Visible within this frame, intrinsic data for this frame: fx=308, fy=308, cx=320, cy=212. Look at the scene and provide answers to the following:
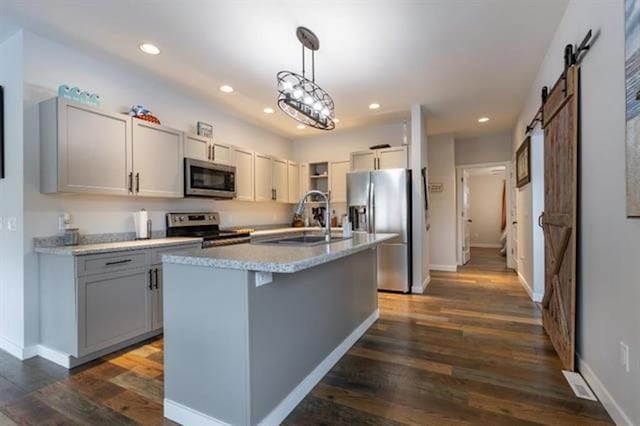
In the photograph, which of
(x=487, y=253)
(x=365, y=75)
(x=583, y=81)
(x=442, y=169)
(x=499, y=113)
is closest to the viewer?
(x=583, y=81)

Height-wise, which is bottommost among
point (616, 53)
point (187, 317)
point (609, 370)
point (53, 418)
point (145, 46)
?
point (53, 418)

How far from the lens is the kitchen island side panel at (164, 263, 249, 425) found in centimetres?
153

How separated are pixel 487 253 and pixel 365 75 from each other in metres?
7.02

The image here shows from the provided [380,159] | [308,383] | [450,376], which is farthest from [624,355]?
[380,159]

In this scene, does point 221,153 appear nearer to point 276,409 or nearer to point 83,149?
point 83,149

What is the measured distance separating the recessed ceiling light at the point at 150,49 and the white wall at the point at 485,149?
5795 mm

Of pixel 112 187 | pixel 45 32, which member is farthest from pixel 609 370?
pixel 45 32

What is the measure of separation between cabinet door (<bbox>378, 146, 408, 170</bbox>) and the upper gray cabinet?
9.55ft

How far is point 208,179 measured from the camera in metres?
3.75

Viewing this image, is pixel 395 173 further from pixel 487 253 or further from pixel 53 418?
pixel 487 253

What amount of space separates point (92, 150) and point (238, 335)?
88.4 inches

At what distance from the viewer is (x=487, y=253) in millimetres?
8445

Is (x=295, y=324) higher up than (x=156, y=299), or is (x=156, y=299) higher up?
(x=295, y=324)

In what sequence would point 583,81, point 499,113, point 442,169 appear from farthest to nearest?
point 442,169
point 499,113
point 583,81
